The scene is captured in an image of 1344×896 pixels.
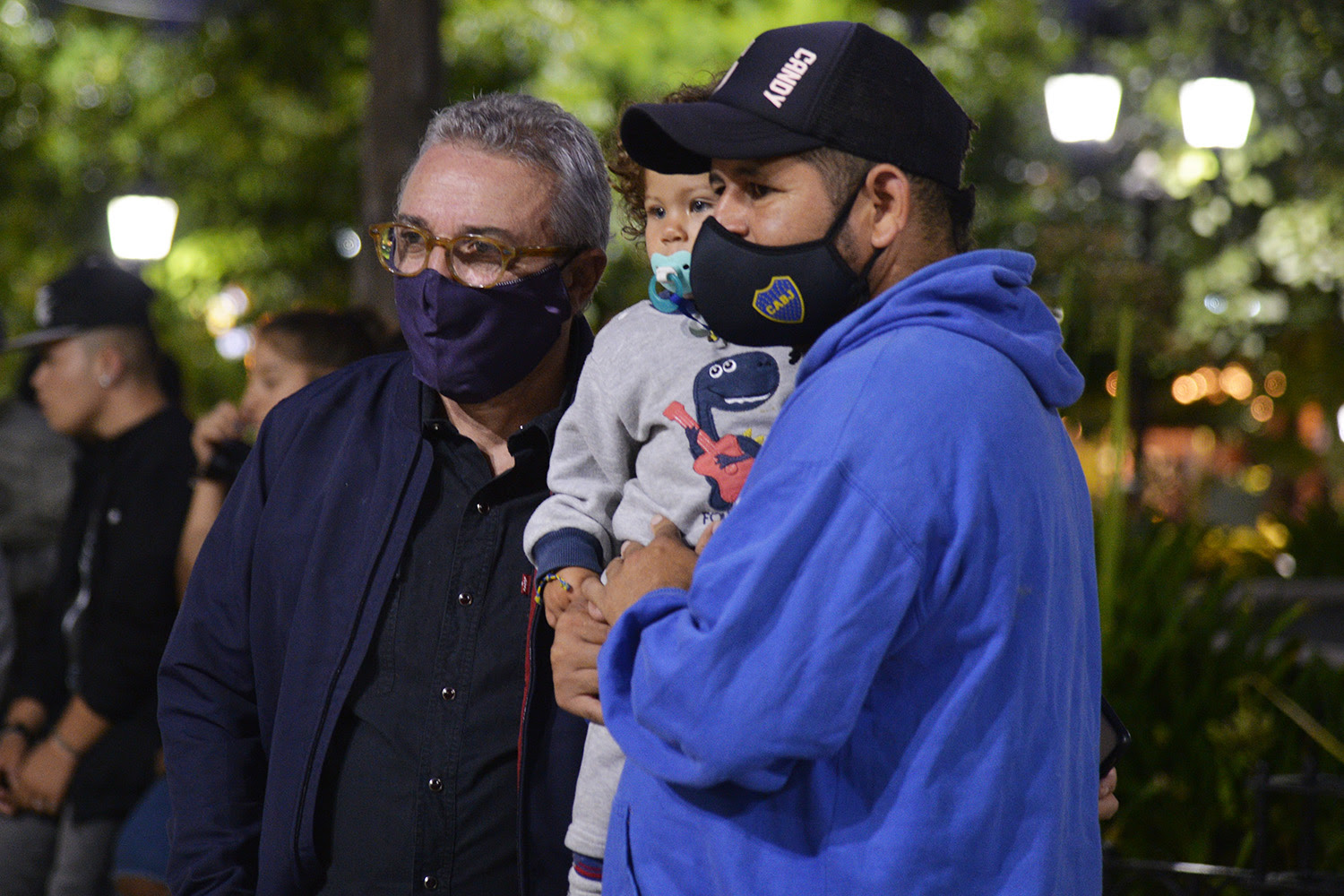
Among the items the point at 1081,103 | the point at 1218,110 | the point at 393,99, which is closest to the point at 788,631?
the point at 393,99

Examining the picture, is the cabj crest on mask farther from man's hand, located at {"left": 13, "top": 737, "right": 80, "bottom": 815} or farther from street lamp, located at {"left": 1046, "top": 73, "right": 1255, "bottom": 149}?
street lamp, located at {"left": 1046, "top": 73, "right": 1255, "bottom": 149}

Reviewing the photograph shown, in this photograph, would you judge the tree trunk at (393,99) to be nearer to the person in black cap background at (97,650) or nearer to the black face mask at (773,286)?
the person in black cap background at (97,650)

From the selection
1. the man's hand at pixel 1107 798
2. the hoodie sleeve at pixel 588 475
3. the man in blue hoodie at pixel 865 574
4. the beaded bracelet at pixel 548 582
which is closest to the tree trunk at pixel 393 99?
the hoodie sleeve at pixel 588 475

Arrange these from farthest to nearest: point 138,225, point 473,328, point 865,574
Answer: point 138,225, point 473,328, point 865,574

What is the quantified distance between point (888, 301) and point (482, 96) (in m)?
1.36

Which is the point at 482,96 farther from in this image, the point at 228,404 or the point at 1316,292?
the point at 1316,292

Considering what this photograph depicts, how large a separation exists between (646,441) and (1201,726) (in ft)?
13.4

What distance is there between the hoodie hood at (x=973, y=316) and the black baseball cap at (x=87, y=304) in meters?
4.56

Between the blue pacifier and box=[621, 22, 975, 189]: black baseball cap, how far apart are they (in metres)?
0.34

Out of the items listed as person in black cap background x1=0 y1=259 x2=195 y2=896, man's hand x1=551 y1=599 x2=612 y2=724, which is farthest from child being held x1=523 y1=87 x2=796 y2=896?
person in black cap background x1=0 y1=259 x2=195 y2=896

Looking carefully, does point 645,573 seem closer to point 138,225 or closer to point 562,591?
point 562,591

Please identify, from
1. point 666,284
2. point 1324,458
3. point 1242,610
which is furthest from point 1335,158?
point 666,284

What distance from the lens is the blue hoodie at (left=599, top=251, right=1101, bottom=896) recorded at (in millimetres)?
1583

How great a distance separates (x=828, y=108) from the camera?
1.82 m
